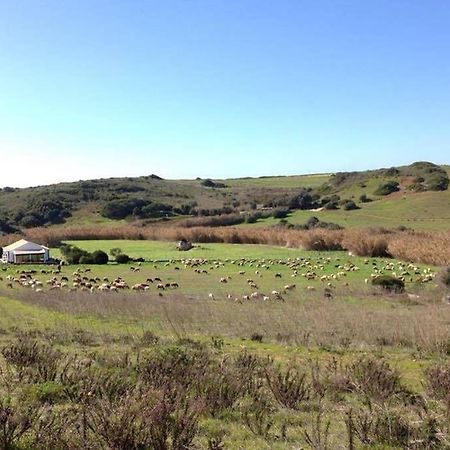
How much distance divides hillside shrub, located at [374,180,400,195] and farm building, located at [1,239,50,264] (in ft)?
199

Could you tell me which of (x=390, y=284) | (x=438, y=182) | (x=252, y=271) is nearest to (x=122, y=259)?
(x=252, y=271)

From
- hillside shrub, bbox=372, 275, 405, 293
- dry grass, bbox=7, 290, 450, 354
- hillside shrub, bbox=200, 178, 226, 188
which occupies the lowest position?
hillside shrub, bbox=372, 275, 405, 293

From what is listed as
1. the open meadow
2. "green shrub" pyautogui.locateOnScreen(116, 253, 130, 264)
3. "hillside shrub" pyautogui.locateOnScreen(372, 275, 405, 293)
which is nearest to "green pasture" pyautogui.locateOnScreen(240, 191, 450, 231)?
"green shrub" pyautogui.locateOnScreen(116, 253, 130, 264)

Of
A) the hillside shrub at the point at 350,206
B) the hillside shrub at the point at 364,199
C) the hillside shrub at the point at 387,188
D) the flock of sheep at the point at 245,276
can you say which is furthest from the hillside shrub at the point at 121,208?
the flock of sheep at the point at 245,276

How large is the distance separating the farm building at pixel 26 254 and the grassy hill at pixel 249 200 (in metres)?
33.6

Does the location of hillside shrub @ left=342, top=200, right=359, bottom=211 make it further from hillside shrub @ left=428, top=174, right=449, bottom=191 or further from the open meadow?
the open meadow

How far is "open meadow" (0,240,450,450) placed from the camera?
21.4ft

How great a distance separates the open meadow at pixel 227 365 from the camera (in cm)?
651

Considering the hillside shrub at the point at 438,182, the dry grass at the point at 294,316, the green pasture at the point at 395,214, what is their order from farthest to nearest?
the hillside shrub at the point at 438,182 → the green pasture at the point at 395,214 → the dry grass at the point at 294,316

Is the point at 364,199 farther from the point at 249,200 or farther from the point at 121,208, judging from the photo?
the point at 121,208

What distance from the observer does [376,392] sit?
874 cm

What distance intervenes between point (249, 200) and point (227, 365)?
11795 centimetres

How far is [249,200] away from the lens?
420 ft

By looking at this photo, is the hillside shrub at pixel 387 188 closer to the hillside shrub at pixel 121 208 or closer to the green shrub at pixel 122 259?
the hillside shrub at pixel 121 208
